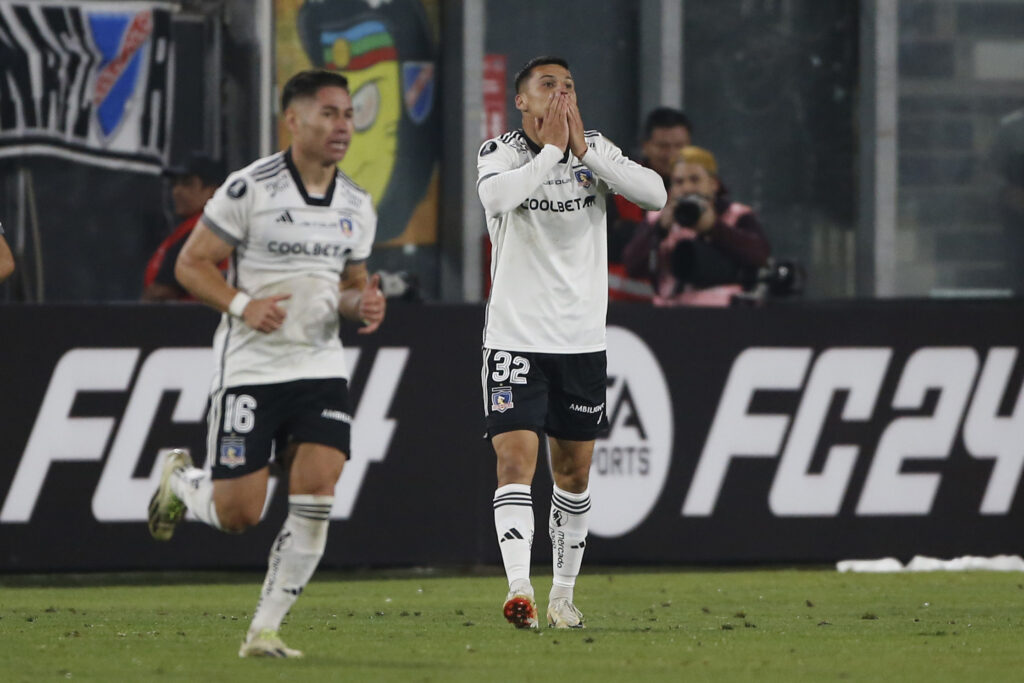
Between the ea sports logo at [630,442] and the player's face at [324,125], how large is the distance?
505 cm

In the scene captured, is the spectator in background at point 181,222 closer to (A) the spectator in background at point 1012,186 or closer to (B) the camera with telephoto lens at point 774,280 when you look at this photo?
(B) the camera with telephoto lens at point 774,280

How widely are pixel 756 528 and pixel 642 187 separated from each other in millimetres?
4281

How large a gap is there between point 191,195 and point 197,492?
19.0 ft

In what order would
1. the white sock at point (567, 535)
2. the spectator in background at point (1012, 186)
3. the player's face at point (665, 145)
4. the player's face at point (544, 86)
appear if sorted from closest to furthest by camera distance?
1. the player's face at point (544, 86)
2. the white sock at point (567, 535)
3. the player's face at point (665, 145)
4. the spectator in background at point (1012, 186)

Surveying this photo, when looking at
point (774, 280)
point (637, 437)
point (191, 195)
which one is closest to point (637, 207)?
point (774, 280)

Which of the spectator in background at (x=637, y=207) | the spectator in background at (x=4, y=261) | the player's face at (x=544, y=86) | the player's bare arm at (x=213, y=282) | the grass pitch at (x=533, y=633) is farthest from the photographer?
the spectator in background at (x=637, y=207)

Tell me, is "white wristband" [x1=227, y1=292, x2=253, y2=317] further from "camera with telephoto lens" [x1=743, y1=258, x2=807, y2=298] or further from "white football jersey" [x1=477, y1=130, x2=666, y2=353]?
"camera with telephoto lens" [x1=743, y1=258, x2=807, y2=298]

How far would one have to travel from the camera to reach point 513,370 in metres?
8.85

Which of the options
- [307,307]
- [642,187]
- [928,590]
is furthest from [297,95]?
[928,590]

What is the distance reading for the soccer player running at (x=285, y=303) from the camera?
7.50 meters

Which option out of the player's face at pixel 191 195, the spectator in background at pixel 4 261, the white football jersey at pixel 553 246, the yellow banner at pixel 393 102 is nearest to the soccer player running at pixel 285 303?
the white football jersey at pixel 553 246

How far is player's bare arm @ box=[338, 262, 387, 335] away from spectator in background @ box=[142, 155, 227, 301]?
16.1 feet

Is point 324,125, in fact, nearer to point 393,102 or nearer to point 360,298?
point 360,298

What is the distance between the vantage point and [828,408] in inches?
500
